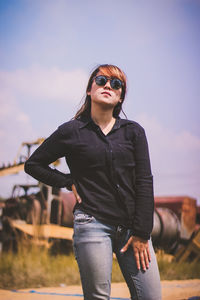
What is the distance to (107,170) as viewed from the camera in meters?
1.82

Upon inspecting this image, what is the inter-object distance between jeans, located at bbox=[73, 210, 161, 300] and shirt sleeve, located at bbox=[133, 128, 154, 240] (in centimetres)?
9

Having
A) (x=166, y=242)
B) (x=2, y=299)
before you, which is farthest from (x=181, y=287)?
(x=166, y=242)

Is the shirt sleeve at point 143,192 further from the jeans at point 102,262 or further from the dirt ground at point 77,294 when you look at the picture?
the dirt ground at point 77,294

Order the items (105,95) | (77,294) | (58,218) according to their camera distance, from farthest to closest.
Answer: (58,218) → (77,294) → (105,95)

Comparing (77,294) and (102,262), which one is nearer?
(102,262)

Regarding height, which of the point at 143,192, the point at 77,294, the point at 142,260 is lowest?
the point at 77,294

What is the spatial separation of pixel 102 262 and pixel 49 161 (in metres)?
0.64

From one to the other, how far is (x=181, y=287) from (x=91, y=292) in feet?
13.5

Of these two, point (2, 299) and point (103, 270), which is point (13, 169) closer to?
point (2, 299)

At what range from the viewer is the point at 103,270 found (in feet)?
5.52

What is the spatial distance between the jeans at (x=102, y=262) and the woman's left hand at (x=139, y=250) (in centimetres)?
2

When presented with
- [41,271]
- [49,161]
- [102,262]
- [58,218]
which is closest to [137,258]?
[102,262]

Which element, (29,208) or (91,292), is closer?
(91,292)

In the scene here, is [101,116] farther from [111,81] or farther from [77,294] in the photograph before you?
[77,294]
